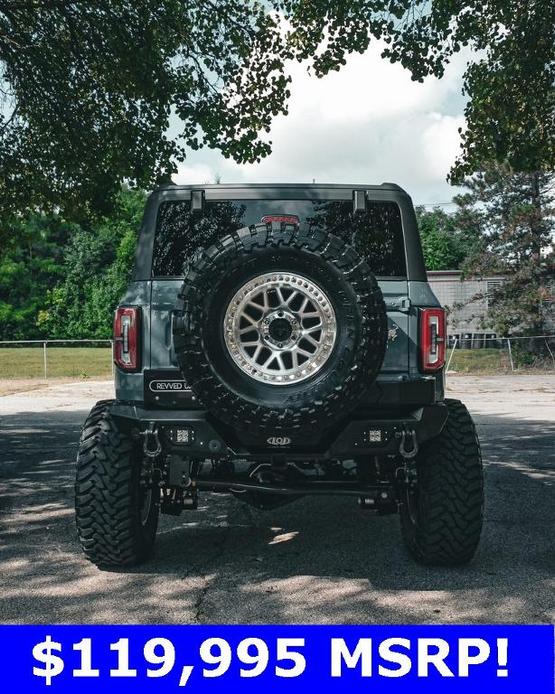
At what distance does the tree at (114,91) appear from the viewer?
13.3 metres

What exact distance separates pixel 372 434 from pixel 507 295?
31.4 meters

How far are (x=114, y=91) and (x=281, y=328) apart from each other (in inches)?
401

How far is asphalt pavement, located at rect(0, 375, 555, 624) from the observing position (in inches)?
193

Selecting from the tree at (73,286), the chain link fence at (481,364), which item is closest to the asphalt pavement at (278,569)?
the chain link fence at (481,364)

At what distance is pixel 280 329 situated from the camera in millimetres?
5004

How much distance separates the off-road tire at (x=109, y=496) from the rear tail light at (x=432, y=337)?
1804 millimetres

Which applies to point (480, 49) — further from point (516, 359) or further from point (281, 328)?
point (516, 359)

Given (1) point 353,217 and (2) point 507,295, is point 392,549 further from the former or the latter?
(2) point 507,295

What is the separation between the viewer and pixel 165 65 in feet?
46.7

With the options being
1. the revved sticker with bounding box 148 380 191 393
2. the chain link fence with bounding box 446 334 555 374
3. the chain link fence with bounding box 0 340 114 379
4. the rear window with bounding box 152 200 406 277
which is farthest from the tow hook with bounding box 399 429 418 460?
the chain link fence with bounding box 446 334 555 374

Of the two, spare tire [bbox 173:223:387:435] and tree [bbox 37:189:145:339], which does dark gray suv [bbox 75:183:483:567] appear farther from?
tree [bbox 37:189:145:339]

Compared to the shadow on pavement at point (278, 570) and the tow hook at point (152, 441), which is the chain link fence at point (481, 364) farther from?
the tow hook at point (152, 441)

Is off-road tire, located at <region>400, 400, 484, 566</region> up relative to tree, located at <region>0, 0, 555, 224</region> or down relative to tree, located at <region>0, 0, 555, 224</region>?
down

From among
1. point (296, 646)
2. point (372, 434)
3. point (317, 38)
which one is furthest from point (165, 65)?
point (296, 646)
